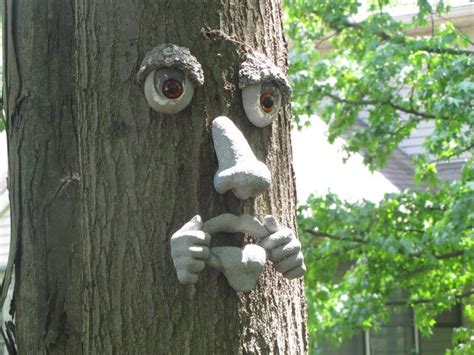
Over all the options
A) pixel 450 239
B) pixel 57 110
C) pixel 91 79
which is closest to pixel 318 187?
pixel 450 239

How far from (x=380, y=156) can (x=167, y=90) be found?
6.17 m

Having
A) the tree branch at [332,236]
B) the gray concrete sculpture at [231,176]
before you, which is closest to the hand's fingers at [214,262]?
the gray concrete sculpture at [231,176]

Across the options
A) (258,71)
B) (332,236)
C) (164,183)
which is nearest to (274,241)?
(164,183)

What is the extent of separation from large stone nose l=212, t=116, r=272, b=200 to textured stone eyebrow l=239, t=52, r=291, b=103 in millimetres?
120

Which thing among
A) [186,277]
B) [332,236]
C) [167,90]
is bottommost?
[186,277]

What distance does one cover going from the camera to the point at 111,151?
2039 millimetres

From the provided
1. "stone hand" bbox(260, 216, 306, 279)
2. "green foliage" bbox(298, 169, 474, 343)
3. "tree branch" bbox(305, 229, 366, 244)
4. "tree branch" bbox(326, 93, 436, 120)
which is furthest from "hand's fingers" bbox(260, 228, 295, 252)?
"tree branch" bbox(326, 93, 436, 120)

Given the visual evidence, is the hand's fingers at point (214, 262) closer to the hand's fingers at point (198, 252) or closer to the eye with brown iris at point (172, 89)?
the hand's fingers at point (198, 252)

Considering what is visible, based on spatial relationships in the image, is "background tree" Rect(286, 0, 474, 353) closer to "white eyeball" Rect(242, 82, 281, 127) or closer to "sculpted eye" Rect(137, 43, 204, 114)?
"white eyeball" Rect(242, 82, 281, 127)

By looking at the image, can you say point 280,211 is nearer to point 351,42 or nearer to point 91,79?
point 91,79

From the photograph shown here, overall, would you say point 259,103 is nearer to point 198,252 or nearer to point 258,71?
point 258,71

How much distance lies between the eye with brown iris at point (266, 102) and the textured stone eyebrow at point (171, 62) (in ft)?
0.49

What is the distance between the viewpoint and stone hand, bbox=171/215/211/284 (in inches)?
75.0

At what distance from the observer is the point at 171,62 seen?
198 cm
